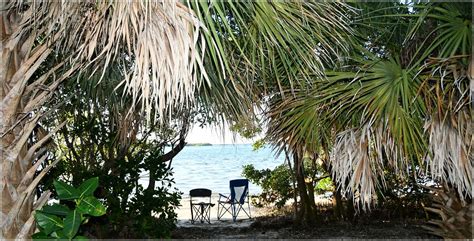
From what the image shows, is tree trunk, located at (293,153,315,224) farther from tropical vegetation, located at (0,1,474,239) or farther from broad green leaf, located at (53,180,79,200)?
broad green leaf, located at (53,180,79,200)

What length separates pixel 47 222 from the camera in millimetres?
2428

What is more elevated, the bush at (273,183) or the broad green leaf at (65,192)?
the bush at (273,183)

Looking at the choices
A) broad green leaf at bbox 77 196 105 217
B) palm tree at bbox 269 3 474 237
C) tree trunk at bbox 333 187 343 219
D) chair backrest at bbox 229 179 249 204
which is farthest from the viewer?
chair backrest at bbox 229 179 249 204

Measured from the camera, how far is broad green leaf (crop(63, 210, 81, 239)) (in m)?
2.43

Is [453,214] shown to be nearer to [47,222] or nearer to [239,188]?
[47,222]

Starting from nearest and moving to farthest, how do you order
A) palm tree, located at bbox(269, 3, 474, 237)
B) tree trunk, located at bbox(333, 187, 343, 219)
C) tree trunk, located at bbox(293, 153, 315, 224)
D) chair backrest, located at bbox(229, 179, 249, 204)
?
1. palm tree, located at bbox(269, 3, 474, 237)
2. tree trunk, located at bbox(293, 153, 315, 224)
3. tree trunk, located at bbox(333, 187, 343, 219)
4. chair backrest, located at bbox(229, 179, 249, 204)

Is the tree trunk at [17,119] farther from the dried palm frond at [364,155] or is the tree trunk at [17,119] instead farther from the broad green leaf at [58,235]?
the dried palm frond at [364,155]

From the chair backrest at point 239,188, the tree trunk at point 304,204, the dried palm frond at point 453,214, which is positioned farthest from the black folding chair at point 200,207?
the dried palm frond at point 453,214

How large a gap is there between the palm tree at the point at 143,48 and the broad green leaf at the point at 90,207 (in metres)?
0.25

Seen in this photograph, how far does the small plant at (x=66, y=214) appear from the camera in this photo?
243cm

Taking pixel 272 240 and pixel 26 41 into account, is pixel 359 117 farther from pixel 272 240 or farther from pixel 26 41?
pixel 272 240

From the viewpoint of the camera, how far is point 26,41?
254 centimetres

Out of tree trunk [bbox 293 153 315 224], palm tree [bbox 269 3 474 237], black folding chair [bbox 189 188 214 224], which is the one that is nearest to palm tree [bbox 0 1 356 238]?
palm tree [bbox 269 3 474 237]

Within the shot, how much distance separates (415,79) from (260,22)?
1291 mm
